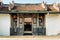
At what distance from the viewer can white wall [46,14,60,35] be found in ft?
76.5

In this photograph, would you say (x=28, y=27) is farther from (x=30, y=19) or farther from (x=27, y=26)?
(x=30, y=19)

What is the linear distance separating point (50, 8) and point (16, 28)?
4976 mm

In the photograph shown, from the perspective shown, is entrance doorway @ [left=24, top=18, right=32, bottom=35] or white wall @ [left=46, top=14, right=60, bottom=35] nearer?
white wall @ [left=46, top=14, right=60, bottom=35]

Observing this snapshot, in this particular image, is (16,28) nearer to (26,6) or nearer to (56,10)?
(26,6)

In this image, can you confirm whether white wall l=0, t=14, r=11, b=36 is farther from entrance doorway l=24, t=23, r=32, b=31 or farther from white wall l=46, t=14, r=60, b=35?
white wall l=46, t=14, r=60, b=35

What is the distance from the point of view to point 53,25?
23.4 metres

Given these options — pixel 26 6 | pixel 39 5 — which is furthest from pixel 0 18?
pixel 39 5

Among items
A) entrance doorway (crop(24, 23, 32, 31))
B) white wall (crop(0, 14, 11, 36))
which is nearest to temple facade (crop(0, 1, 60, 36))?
white wall (crop(0, 14, 11, 36))

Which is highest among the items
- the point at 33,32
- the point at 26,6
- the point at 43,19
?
the point at 26,6

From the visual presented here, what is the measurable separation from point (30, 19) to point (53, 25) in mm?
3238

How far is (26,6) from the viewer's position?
83.0 ft

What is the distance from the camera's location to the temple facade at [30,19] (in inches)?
909

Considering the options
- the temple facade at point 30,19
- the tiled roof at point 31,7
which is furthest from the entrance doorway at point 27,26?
the tiled roof at point 31,7

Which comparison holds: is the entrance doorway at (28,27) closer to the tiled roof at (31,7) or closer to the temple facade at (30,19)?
the temple facade at (30,19)
